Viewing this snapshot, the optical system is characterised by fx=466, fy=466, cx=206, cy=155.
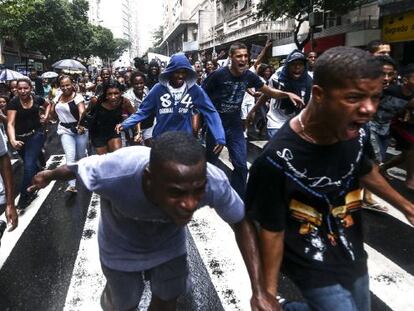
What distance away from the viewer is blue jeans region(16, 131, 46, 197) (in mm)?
6230

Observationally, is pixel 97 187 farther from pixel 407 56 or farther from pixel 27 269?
pixel 407 56

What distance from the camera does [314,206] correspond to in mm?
1961

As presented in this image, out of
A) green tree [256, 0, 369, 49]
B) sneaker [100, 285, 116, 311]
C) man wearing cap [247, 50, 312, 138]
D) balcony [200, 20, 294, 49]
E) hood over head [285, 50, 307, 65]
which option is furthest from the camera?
balcony [200, 20, 294, 49]

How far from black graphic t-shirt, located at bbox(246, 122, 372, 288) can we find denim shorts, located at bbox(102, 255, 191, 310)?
68 centimetres

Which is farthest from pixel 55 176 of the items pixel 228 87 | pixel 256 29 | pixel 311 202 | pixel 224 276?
pixel 256 29

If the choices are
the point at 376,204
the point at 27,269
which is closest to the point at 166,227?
the point at 27,269

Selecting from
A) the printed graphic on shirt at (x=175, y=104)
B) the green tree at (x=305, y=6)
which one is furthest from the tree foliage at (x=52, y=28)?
the printed graphic on shirt at (x=175, y=104)

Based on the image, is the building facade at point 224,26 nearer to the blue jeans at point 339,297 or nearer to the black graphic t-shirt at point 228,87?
the black graphic t-shirt at point 228,87

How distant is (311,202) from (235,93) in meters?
3.66

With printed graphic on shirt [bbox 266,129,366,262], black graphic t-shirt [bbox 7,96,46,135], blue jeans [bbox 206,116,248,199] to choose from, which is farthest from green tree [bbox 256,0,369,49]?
printed graphic on shirt [bbox 266,129,366,262]

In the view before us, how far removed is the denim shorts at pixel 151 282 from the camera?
2459 millimetres

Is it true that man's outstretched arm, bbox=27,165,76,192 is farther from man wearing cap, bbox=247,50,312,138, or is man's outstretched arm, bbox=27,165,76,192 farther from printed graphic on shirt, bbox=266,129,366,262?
man wearing cap, bbox=247,50,312,138

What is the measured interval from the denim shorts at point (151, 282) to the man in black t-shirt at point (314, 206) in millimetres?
696

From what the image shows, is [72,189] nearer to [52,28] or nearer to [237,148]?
[237,148]
